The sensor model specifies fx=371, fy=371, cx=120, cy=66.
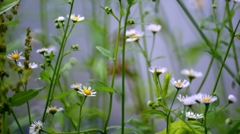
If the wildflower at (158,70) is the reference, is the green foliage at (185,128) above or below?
below

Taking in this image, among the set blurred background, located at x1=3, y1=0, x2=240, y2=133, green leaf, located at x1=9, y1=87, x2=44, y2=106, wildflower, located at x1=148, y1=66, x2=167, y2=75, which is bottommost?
blurred background, located at x1=3, y1=0, x2=240, y2=133

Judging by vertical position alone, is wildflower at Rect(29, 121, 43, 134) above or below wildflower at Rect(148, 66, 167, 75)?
below

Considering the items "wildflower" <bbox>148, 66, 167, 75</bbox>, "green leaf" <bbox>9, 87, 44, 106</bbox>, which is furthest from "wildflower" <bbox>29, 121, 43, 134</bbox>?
"wildflower" <bbox>148, 66, 167, 75</bbox>

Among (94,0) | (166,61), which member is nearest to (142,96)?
(94,0)

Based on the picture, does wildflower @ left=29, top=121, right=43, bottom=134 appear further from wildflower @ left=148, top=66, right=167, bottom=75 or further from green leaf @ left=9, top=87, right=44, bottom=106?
wildflower @ left=148, top=66, right=167, bottom=75

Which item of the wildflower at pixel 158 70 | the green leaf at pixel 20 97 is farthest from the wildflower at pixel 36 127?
the wildflower at pixel 158 70

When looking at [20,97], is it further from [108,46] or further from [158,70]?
[108,46]

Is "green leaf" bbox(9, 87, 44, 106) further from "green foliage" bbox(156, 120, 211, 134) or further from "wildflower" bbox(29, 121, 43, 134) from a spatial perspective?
"green foliage" bbox(156, 120, 211, 134)

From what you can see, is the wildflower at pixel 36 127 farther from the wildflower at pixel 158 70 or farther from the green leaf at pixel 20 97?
the wildflower at pixel 158 70

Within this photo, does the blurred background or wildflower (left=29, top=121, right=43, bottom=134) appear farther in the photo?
the blurred background

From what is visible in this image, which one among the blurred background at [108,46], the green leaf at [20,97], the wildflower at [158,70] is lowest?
the blurred background at [108,46]

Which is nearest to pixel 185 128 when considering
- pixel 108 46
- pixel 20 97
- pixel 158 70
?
pixel 158 70
